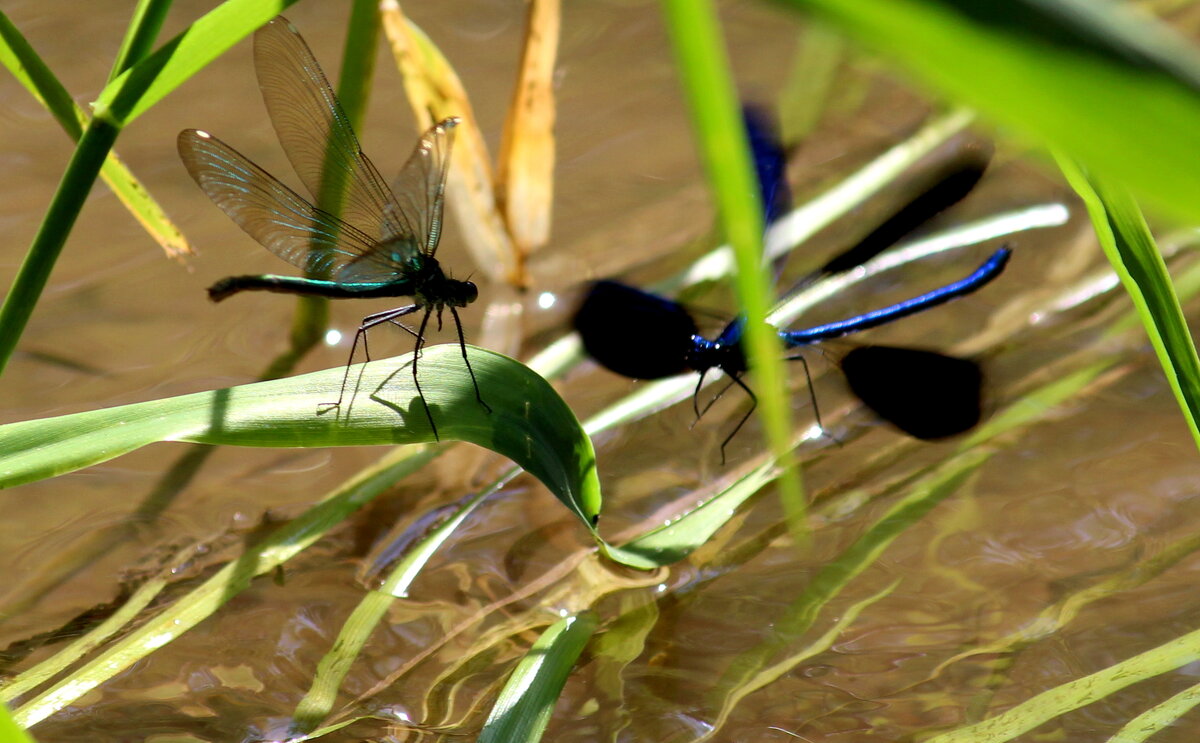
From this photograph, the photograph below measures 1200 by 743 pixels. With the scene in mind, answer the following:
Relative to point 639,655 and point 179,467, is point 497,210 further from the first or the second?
point 639,655

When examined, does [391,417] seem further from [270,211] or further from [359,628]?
[270,211]

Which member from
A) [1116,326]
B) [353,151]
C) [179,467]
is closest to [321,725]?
[179,467]

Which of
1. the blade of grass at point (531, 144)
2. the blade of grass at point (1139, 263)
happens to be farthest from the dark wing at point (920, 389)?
the blade of grass at point (531, 144)

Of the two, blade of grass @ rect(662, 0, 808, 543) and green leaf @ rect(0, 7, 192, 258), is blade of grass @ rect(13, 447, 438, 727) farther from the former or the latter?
blade of grass @ rect(662, 0, 808, 543)

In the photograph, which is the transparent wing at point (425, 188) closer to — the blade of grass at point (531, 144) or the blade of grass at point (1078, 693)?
the blade of grass at point (531, 144)

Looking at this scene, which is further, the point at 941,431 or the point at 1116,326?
the point at 1116,326

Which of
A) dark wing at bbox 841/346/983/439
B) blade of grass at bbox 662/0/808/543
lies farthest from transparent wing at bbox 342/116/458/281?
A: blade of grass at bbox 662/0/808/543
